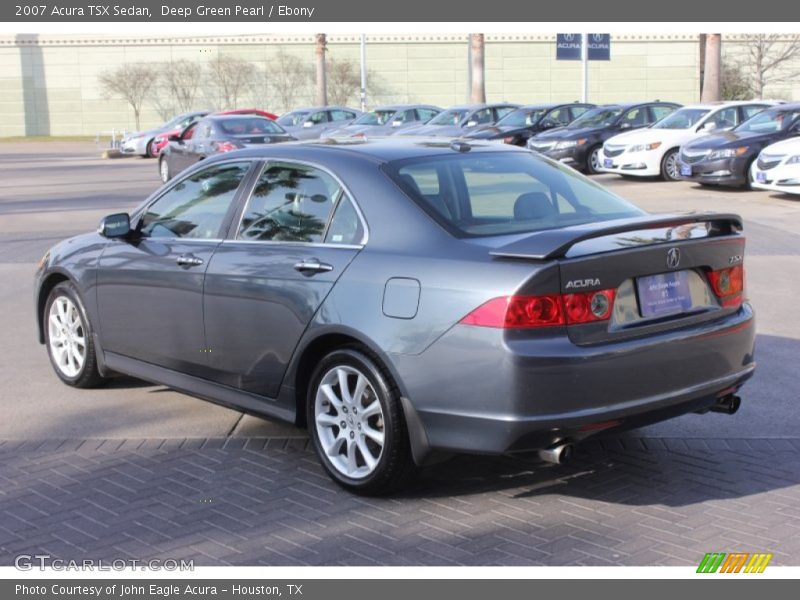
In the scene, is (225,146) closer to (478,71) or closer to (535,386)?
(535,386)

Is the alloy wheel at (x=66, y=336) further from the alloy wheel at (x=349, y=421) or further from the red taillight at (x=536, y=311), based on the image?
the red taillight at (x=536, y=311)

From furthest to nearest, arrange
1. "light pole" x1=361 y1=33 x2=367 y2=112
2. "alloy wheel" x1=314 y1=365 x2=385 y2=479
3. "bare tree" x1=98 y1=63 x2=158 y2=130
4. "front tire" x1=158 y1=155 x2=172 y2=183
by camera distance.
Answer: "bare tree" x1=98 y1=63 x2=158 y2=130, "light pole" x1=361 y1=33 x2=367 y2=112, "front tire" x1=158 y1=155 x2=172 y2=183, "alloy wheel" x1=314 y1=365 x2=385 y2=479

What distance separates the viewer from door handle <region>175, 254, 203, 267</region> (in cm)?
606

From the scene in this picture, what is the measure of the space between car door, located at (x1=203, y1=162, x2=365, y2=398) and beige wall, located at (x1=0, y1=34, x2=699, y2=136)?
57.6 meters

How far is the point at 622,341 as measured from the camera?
478cm

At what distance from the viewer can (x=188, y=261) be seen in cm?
612

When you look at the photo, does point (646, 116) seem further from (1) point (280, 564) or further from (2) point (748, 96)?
(2) point (748, 96)

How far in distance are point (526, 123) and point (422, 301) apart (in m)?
25.1

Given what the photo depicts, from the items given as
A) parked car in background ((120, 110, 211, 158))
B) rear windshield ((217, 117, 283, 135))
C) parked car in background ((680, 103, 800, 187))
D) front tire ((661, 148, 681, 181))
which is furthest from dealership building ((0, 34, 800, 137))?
parked car in background ((680, 103, 800, 187))

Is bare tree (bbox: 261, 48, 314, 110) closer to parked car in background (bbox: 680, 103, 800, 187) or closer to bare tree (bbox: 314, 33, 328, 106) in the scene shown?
bare tree (bbox: 314, 33, 328, 106)

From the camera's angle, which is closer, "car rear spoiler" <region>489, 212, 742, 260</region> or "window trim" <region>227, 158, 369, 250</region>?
"car rear spoiler" <region>489, 212, 742, 260</region>

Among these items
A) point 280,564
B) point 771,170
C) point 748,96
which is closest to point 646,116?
point 771,170

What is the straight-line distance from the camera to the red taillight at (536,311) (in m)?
4.58

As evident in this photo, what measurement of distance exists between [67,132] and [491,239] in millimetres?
62644
